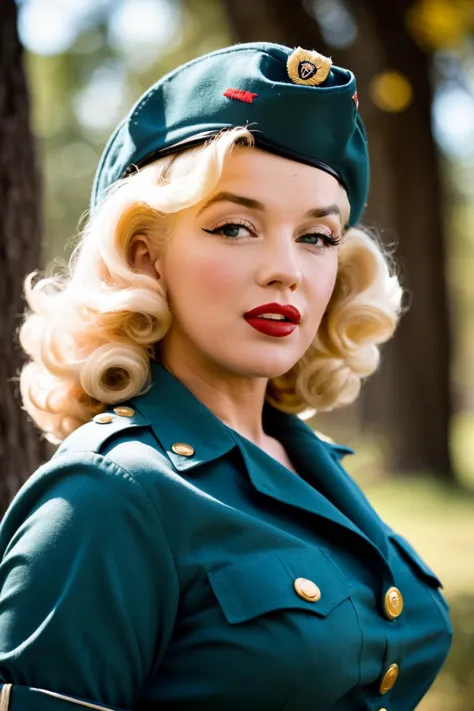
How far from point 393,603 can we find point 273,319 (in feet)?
2.30

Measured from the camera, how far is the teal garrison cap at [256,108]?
86.0 inches

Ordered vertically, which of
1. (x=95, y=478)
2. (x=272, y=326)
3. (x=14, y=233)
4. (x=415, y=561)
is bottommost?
(x=415, y=561)

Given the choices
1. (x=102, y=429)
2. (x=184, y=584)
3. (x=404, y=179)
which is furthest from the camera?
(x=404, y=179)

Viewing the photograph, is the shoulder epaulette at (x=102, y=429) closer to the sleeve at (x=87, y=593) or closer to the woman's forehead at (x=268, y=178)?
the sleeve at (x=87, y=593)

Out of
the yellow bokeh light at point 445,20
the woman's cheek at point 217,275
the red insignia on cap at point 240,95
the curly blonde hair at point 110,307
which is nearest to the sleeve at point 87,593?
the curly blonde hair at point 110,307

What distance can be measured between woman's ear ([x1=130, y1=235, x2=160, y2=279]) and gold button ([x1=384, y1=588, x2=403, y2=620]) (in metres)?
0.91

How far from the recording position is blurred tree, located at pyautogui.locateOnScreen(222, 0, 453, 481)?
8828 millimetres

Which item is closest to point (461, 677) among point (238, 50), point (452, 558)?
point (452, 558)

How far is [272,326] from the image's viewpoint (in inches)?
86.4

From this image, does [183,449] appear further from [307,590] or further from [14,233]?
[14,233]

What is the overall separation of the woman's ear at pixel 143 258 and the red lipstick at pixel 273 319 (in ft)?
0.90

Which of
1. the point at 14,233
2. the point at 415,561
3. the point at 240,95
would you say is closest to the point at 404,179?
the point at 14,233

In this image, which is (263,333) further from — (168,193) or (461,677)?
(461,677)

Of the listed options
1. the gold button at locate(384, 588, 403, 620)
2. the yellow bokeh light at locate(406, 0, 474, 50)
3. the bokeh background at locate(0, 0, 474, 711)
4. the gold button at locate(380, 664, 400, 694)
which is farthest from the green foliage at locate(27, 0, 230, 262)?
the gold button at locate(380, 664, 400, 694)
